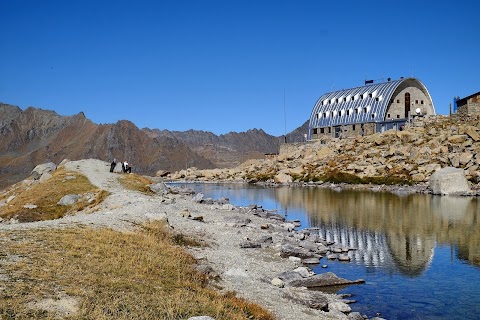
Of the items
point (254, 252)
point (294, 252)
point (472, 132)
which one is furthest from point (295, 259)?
point (472, 132)

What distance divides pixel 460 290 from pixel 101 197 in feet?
102

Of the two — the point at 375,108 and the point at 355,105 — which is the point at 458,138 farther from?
Answer: the point at 355,105

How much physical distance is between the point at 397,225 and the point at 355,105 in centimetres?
9451

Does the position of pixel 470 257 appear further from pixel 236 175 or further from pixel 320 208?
pixel 236 175

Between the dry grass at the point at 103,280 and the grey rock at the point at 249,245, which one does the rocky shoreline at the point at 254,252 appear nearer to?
the grey rock at the point at 249,245

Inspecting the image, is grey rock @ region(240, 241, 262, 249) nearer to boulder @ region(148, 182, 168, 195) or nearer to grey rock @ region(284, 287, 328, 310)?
grey rock @ region(284, 287, 328, 310)

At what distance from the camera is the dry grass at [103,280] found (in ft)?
39.3

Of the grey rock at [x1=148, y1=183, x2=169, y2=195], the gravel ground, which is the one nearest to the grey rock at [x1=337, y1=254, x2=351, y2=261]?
the gravel ground

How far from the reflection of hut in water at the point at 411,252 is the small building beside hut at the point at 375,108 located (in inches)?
3391

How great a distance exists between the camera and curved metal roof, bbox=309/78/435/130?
120 m

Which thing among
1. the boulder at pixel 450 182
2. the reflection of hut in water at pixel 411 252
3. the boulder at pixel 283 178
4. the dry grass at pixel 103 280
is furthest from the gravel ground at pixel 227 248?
the boulder at pixel 283 178

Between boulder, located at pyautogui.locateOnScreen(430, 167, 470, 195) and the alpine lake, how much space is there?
127 inches

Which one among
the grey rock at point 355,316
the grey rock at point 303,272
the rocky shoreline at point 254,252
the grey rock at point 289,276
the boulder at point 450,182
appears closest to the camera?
the grey rock at point 355,316

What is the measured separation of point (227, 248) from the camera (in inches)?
1099
